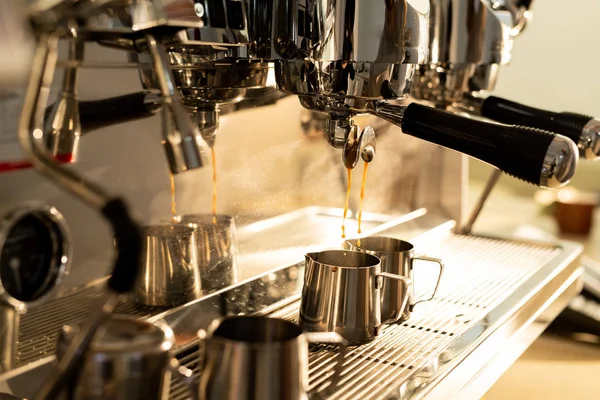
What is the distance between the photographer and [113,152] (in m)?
0.59

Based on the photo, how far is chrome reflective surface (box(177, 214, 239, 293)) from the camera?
673 millimetres

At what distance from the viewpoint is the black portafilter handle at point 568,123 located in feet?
2.36

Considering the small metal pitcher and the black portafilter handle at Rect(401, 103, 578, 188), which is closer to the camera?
the small metal pitcher

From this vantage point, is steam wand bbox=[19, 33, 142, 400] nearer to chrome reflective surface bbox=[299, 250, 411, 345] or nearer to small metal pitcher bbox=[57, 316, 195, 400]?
small metal pitcher bbox=[57, 316, 195, 400]

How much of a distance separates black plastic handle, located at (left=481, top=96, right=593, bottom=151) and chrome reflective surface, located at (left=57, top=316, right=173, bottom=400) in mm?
513

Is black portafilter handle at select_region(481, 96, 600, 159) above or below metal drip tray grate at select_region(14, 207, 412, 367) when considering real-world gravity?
above

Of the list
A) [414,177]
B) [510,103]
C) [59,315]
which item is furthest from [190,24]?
[414,177]

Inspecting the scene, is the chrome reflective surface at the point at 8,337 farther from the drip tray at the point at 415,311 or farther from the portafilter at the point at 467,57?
the portafilter at the point at 467,57

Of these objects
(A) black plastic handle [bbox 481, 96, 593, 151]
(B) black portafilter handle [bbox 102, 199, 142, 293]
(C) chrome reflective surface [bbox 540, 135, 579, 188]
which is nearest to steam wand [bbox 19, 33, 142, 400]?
(B) black portafilter handle [bbox 102, 199, 142, 293]

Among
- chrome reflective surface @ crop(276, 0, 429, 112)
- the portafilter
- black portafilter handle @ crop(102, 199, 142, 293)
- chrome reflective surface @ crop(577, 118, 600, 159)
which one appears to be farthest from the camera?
the portafilter

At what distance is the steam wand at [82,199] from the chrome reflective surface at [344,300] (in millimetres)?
276

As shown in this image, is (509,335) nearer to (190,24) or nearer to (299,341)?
(299,341)

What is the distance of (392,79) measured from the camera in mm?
603

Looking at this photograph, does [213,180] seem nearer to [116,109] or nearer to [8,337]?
[116,109]
